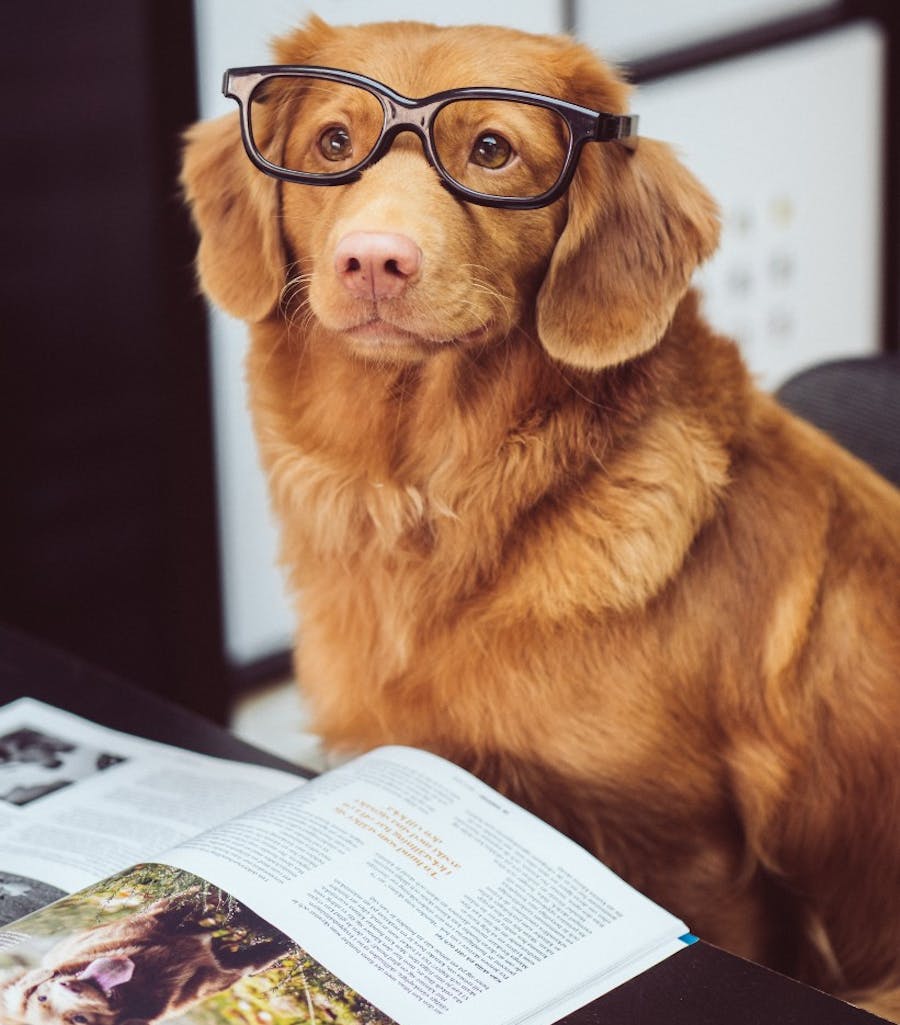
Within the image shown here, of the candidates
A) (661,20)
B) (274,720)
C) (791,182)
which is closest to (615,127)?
(274,720)

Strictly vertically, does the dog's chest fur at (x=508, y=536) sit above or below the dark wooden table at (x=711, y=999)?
above

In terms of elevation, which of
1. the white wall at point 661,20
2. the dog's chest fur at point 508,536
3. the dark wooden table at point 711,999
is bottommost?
the dark wooden table at point 711,999

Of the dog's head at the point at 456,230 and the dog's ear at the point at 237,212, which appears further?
the dog's ear at the point at 237,212

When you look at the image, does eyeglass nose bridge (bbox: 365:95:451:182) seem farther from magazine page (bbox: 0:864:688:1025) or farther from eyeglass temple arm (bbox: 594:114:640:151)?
magazine page (bbox: 0:864:688:1025)

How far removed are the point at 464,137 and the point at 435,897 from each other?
2.02ft

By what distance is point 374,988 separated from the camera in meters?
0.88

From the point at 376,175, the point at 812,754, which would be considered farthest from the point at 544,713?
the point at 376,175

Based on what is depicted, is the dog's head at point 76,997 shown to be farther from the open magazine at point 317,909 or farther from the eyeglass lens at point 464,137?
the eyeglass lens at point 464,137

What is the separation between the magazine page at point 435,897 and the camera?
894 millimetres

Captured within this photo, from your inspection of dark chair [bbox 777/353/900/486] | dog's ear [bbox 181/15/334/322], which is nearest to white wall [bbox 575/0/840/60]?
dark chair [bbox 777/353/900/486]

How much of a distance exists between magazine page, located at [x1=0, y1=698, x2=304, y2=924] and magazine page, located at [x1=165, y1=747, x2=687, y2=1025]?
0.31 feet

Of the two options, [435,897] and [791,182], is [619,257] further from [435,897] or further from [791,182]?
[791,182]

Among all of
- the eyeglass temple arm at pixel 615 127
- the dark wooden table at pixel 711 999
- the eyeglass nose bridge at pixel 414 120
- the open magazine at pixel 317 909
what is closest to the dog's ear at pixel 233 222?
the eyeglass nose bridge at pixel 414 120

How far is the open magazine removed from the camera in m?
0.87
